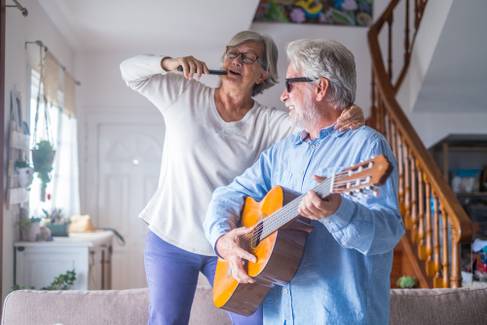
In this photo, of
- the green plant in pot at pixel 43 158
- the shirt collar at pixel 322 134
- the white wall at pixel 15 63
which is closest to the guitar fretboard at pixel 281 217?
the shirt collar at pixel 322 134

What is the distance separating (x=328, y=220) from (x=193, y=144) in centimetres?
76

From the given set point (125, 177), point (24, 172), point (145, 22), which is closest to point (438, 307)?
point (24, 172)

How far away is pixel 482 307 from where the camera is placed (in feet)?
6.53

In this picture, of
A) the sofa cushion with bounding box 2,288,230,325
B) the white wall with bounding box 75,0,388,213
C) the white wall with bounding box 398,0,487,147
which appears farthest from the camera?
the white wall with bounding box 75,0,388,213

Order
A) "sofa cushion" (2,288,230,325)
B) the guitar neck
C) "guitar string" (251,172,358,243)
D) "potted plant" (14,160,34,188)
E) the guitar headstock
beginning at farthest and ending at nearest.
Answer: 1. "potted plant" (14,160,34,188)
2. "sofa cushion" (2,288,230,325)
3. "guitar string" (251,172,358,243)
4. the guitar neck
5. the guitar headstock

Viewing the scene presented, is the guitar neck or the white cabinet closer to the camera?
the guitar neck

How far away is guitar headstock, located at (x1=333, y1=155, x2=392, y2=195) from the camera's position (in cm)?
91

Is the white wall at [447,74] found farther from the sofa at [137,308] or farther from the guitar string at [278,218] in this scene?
the guitar string at [278,218]

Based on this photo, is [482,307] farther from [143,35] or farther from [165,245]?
[143,35]

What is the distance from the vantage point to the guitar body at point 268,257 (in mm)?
1227

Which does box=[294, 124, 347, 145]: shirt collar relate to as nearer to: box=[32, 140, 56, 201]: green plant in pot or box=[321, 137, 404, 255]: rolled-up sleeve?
box=[321, 137, 404, 255]: rolled-up sleeve

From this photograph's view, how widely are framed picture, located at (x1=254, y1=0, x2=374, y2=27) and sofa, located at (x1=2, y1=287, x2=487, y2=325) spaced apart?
161 inches

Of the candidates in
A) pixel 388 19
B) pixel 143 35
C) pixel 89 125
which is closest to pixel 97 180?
pixel 89 125

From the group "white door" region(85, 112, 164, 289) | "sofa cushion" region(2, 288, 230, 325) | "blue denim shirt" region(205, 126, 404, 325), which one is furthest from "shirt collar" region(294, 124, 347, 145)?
"white door" region(85, 112, 164, 289)
